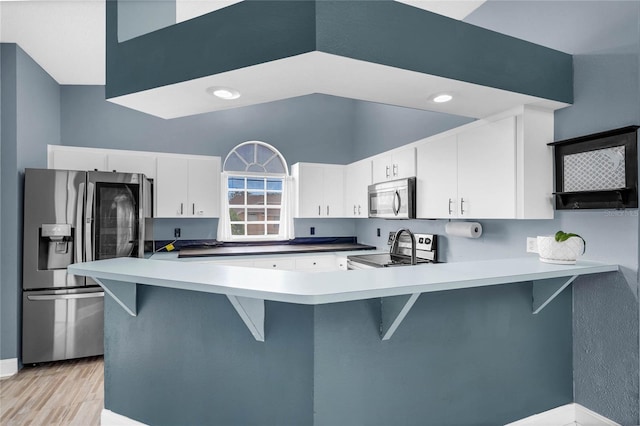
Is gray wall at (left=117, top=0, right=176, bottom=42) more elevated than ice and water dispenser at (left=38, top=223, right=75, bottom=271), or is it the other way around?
gray wall at (left=117, top=0, right=176, bottom=42)

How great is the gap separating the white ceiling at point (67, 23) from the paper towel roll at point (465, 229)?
6.06ft

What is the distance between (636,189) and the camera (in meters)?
1.84

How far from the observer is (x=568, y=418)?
217cm

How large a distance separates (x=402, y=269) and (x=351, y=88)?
100cm

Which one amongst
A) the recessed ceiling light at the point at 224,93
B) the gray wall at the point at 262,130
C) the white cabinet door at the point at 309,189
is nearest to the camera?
the recessed ceiling light at the point at 224,93

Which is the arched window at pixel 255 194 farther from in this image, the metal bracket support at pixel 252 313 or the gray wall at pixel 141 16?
the metal bracket support at pixel 252 313

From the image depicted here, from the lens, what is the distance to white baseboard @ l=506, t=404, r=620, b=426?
204cm

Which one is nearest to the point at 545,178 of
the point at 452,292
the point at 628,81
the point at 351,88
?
the point at 628,81

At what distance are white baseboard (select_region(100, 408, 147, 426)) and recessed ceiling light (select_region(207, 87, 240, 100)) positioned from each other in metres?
1.95

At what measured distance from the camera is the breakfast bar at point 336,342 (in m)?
1.52

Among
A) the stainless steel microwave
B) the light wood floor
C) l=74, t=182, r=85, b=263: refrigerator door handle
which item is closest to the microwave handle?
the stainless steel microwave

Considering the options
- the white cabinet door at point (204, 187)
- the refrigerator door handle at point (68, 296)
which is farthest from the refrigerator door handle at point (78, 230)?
the white cabinet door at point (204, 187)

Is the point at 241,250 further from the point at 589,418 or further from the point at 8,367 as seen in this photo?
the point at 589,418

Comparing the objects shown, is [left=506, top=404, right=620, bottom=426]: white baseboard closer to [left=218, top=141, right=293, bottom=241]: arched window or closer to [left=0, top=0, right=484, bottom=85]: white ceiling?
[left=0, top=0, right=484, bottom=85]: white ceiling
